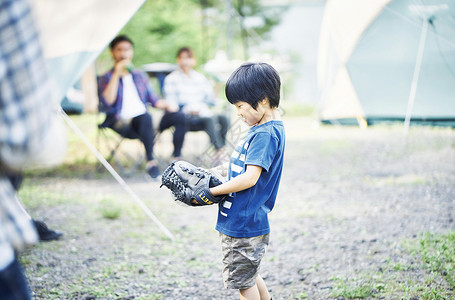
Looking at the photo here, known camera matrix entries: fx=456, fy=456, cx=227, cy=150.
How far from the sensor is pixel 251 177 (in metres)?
1.76

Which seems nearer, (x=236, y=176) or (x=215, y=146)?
(x=236, y=176)

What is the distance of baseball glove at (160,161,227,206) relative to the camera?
1.85m

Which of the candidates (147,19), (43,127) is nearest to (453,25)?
(43,127)

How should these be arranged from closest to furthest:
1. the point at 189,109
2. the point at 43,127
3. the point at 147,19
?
the point at 43,127 → the point at 189,109 → the point at 147,19

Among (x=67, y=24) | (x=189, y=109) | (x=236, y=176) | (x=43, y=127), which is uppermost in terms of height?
(x=67, y=24)

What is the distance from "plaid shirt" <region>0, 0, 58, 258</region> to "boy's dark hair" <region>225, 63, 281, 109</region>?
32.1 inches

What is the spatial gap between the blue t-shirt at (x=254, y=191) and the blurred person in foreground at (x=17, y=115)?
0.87 m

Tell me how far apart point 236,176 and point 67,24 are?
153 centimetres

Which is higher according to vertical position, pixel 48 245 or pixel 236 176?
pixel 236 176

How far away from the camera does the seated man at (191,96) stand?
5766 mm

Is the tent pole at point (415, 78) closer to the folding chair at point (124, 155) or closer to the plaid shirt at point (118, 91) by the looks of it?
the plaid shirt at point (118, 91)

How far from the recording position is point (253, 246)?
1.86 meters

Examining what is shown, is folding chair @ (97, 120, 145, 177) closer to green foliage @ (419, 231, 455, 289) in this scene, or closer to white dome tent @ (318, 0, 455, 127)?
green foliage @ (419, 231, 455, 289)

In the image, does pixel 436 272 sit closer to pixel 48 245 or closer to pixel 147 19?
pixel 48 245
